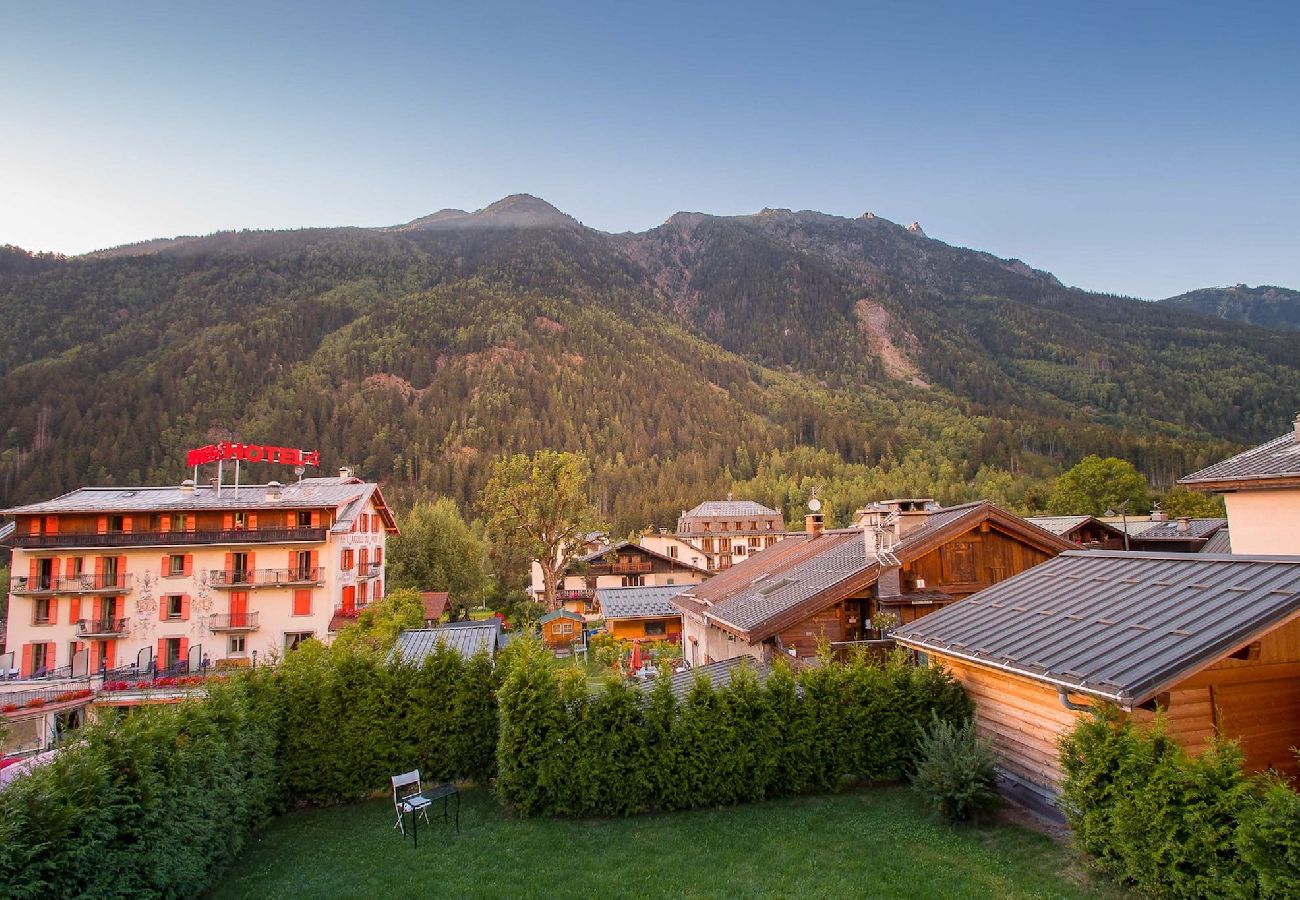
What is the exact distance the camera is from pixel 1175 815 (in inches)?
283

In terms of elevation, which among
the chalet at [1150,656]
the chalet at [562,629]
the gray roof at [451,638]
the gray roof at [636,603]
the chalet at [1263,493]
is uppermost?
the chalet at [1263,493]

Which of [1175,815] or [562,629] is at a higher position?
[1175,815]

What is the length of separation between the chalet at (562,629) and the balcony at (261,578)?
15.1 metres

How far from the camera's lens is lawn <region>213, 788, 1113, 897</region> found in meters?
9.05

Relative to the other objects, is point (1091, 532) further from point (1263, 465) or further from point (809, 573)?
point (809, 573)

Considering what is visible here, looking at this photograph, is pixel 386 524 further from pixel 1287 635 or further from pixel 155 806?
pixel 1287 635

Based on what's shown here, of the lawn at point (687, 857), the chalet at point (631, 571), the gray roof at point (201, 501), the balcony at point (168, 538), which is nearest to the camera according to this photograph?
the lawn at point (687, 857)

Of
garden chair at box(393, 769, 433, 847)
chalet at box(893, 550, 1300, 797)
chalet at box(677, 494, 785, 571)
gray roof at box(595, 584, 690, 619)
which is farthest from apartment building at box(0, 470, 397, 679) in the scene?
chalet at box(677, 494, 785, 571)

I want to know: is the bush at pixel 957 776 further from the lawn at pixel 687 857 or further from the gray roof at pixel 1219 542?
the gray roof at pixel 1219 542

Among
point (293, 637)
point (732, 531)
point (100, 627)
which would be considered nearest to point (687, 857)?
point (293, 637)

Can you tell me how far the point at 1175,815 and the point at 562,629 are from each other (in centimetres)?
4399

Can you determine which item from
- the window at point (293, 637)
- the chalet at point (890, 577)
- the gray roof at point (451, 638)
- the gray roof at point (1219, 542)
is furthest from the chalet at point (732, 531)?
the chalet at point (890, 577)

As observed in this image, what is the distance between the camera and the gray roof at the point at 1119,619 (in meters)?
8.62

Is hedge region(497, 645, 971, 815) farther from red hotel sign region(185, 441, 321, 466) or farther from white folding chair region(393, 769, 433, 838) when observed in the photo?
red hotel sign region(185, 441, 321, 466)
